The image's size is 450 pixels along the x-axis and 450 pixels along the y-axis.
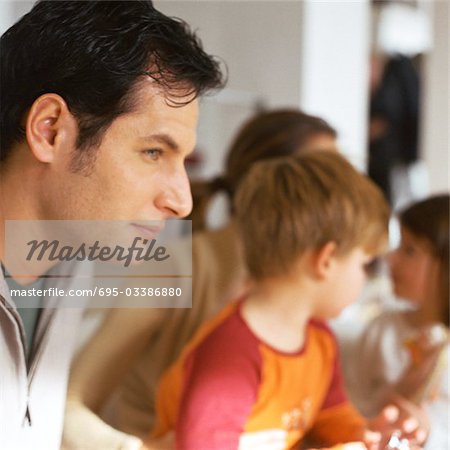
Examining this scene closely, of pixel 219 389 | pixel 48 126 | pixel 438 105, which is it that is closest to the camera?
pixel 48 126

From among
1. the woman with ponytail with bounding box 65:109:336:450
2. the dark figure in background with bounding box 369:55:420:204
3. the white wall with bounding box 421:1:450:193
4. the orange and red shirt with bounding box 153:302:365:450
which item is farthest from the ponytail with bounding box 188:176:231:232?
the dark figure in background with bounding box 369:55:420:204

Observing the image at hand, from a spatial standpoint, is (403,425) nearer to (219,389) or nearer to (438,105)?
(219,389)

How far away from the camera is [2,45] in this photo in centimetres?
49

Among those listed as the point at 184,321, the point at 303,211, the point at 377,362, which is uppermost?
the point at 303,211

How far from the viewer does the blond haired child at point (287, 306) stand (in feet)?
2.24

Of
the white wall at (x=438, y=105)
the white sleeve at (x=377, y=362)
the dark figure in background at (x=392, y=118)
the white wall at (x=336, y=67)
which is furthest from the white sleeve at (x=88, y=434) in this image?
the dark figure in background at (x=392, y=118)

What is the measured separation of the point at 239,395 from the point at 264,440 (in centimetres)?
5

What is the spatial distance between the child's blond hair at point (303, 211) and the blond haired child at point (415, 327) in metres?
0.18

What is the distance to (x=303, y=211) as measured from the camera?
2.37 feet

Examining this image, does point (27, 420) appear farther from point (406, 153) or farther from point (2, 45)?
point (406, 153)

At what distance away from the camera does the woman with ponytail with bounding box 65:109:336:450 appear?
23.7 inches

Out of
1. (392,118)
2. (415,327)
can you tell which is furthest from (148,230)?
(392,118)

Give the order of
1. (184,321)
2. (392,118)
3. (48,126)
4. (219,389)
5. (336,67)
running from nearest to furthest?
1. (48,126)
2. (219,389)
3. (184,321)
4. (336,67)
5. (392,118)

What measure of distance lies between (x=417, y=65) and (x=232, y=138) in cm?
67
